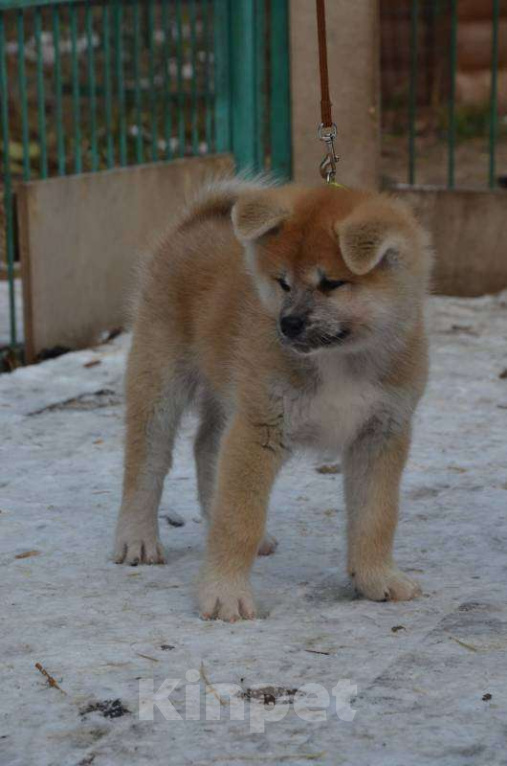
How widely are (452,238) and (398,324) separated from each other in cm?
483

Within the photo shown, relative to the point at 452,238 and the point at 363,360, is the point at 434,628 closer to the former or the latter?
the point at 363,360

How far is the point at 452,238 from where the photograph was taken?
8203mm

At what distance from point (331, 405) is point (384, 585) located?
2.01 feet

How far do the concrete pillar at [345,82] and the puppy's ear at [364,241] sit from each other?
500 cm

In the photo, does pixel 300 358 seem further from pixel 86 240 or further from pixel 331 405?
pixel 86 240

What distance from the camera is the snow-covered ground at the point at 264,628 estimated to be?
2877 millimetres

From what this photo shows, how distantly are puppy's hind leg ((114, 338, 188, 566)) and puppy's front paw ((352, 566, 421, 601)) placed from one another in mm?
759

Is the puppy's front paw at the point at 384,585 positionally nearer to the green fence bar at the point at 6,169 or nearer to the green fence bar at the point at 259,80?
the green fence bar at the point at 6,169

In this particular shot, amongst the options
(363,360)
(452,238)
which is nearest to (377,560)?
(363,360)

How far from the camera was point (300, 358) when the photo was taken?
3.55m

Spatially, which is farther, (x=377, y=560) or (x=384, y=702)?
(x=377, y=560)

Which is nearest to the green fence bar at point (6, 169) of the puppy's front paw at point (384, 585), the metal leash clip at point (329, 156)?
the metal leash clip at point (329, 156)

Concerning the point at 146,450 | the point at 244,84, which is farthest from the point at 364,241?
the point at 244,84

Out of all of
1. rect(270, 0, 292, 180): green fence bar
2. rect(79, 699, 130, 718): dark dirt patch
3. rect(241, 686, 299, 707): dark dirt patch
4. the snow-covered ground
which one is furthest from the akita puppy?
rect(270, 0, 292, 180): green fence bar
